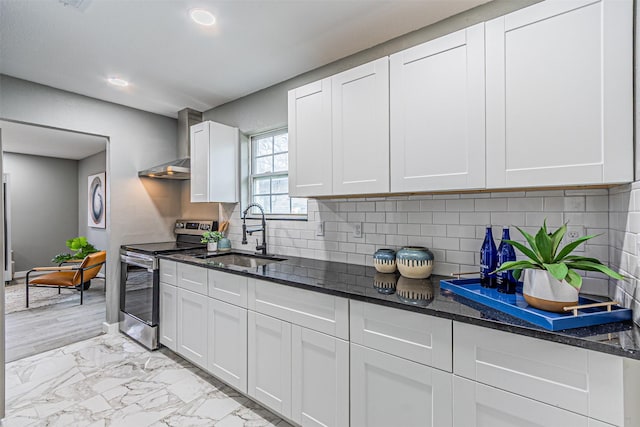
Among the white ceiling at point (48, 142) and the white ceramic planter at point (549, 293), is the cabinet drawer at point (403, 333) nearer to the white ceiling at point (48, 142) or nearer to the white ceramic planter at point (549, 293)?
the white ceramic planter at point (549, 293)

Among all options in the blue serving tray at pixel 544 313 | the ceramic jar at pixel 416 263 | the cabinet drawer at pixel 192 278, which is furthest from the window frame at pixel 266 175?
the blue serving tray at pixel 544 313

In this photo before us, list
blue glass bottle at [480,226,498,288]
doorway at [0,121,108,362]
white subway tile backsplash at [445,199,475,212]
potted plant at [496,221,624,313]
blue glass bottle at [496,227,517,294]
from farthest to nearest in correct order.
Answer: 1. doorway at [0,121,108,362]
2. white subway tile backsplash at [445,199,475,212]
3. blue glass bottle at [480,226,498,288]
4. blue glass bottle at [496,227,517,294]
5. potted plant at [496,221,624,313]

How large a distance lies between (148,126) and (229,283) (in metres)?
2.51

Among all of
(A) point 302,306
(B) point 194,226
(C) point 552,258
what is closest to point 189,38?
(A) point 302,306

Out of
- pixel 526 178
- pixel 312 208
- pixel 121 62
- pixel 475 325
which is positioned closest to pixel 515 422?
pixel 475 325

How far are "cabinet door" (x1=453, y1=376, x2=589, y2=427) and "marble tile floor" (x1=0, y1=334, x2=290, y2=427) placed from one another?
1164 mm

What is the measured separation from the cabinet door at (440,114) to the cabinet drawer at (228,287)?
1.18 meters

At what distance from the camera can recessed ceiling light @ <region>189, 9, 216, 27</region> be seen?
1.84 meters

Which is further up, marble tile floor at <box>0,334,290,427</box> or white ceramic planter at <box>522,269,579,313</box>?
white ceramic planter at <box>522,269,579,313</box>

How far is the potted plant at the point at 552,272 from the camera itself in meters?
1.08

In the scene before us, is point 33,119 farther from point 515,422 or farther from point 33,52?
point 515,422

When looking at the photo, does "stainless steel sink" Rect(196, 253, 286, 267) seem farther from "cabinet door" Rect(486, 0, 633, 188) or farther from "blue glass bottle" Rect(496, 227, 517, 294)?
"cabinet door" Rect(486, 0, 633, 188)

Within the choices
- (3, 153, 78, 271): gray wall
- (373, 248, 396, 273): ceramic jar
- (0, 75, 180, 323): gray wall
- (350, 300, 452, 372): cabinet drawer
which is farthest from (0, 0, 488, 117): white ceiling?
(3, 153, 78, 271): gray wall

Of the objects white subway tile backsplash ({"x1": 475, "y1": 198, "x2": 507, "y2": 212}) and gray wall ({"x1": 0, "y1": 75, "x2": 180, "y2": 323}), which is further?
gray wall ({"x1": 0, "y1": 75, "x2": 180, "y2": 323})
